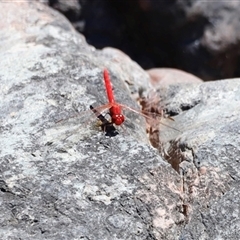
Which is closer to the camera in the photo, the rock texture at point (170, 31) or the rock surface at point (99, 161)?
the rock surface at point (99, 161)

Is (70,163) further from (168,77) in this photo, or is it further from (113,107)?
(168,77)

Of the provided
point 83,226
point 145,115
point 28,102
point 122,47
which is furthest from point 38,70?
point 122,47

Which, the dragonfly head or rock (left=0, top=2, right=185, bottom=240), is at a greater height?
the dragonfly head

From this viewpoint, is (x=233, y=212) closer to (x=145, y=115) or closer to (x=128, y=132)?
(x=128, y=132)

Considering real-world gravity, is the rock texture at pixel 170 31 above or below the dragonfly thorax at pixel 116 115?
below

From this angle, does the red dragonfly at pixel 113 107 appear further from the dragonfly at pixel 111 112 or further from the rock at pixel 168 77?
the rock at pixel 168 77

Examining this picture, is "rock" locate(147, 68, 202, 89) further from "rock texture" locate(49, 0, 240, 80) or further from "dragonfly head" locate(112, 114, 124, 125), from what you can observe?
"dragonfly head" locate(112, 114, 124, 125)

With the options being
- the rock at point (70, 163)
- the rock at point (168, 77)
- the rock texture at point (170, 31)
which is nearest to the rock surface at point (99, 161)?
the rock at point (70, 163)

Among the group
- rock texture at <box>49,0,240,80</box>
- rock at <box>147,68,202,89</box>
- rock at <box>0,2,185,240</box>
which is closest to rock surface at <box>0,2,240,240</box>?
rock at <box>0,2,185,240</box>
